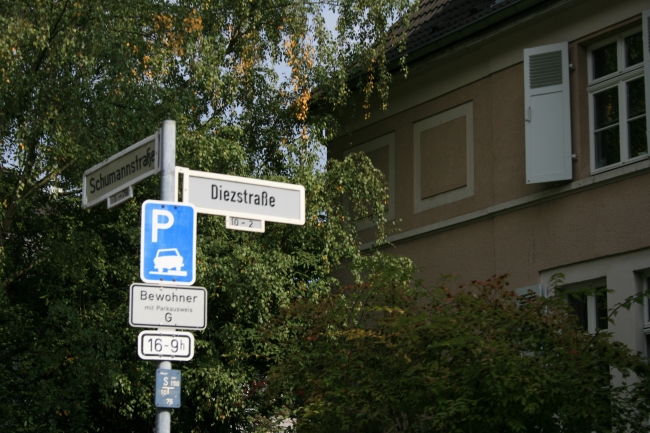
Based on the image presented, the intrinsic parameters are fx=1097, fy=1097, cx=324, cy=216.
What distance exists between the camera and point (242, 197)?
294 inches

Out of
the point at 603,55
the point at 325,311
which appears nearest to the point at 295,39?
the point at 603,55

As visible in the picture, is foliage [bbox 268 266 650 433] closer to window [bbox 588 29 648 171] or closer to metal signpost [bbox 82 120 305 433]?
metal signpost [bbox 82 120 305 433]

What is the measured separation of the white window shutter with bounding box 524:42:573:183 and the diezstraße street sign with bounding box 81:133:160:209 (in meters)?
7.74

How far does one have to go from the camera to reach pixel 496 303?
10719 millimetres

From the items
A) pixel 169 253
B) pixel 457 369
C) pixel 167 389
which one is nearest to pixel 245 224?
pixel 169 253

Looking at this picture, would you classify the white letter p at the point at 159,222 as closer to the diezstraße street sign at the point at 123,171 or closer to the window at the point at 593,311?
the diezstraße street sign at the point at 123,171

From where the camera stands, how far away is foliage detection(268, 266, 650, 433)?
937cm

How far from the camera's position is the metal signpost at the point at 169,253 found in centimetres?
680

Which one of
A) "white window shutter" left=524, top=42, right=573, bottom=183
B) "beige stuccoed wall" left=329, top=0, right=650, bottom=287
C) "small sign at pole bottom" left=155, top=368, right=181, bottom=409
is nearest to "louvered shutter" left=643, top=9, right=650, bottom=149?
"beige stuccoed wall" left=329, top=0, right=650, bottom=287

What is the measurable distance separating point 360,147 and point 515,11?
4.29m

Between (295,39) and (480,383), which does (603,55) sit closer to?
(295,39)

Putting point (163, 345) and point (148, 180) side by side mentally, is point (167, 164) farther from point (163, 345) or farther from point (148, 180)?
point (148, 180)

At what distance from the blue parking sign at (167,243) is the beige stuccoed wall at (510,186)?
7646 mm

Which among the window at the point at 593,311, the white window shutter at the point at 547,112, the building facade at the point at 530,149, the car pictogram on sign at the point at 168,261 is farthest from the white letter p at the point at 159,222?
the white window shutter at the point at 547,112
